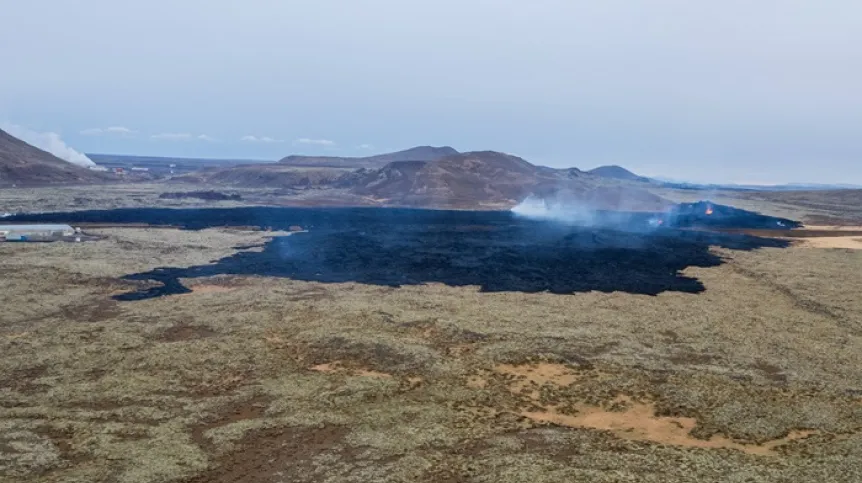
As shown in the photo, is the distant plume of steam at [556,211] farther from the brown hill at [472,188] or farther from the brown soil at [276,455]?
the brown soil at [276,455]

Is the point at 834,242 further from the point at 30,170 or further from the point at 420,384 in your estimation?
the point at 30,170

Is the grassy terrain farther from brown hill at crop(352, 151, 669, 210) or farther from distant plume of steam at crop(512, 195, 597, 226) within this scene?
brown hill at crop(352, 151, 669, 210)

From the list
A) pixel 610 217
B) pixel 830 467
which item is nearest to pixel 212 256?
pixel 830 467

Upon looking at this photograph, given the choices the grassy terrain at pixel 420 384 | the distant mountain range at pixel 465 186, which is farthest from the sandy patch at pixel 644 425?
the distant mountain range at pixel 465 186

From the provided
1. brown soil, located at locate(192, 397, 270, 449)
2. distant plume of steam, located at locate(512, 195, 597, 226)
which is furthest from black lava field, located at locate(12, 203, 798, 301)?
brown soil, located at locate(192, 397, 270, 449)

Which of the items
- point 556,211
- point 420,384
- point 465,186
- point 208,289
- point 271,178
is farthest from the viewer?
point 271,178

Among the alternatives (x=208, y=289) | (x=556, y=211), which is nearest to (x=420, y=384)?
(x=208, y=289)
